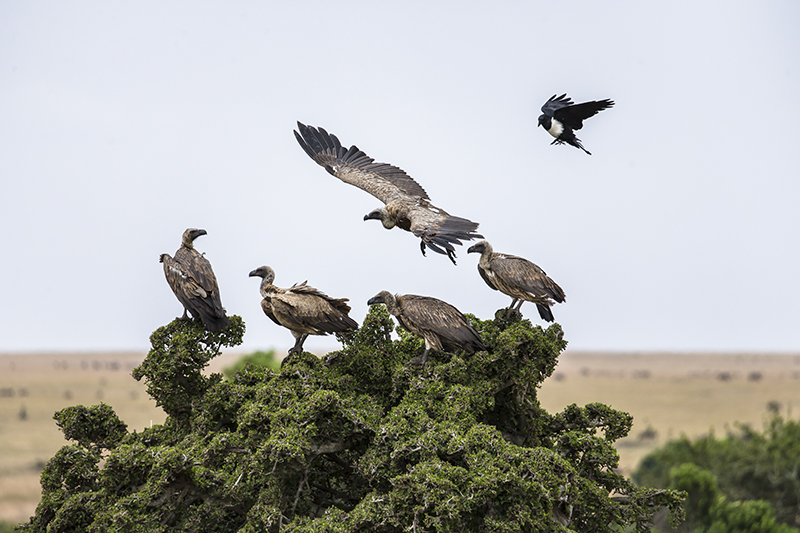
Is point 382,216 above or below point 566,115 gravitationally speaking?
below

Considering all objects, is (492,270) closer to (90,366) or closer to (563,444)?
(563,444)

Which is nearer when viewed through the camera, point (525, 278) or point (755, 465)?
point (525, 278)

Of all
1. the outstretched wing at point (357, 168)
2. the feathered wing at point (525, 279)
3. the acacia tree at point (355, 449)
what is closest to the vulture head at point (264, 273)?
the acacia tree at point (355, 449)

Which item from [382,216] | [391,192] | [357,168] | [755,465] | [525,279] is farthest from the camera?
[755,465]

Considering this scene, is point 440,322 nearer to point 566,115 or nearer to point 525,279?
point 525,279

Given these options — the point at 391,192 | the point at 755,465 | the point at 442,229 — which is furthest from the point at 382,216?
the point at 755,465

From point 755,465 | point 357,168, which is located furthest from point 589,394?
point 357,168

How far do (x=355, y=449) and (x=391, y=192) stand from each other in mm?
4586

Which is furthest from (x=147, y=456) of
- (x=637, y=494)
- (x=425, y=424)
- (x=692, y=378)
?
(x=692, y=378)

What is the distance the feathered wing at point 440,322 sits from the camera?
11.0m

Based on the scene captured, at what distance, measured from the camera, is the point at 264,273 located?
11.9m

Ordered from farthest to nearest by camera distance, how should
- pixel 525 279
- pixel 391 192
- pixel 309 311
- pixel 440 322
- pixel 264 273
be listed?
pixel 391 192 → pixel 264 273 → pixel 309 311 → pixel 525 279 → pixel 440 322

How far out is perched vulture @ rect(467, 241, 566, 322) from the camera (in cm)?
1115

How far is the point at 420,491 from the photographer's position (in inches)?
368
